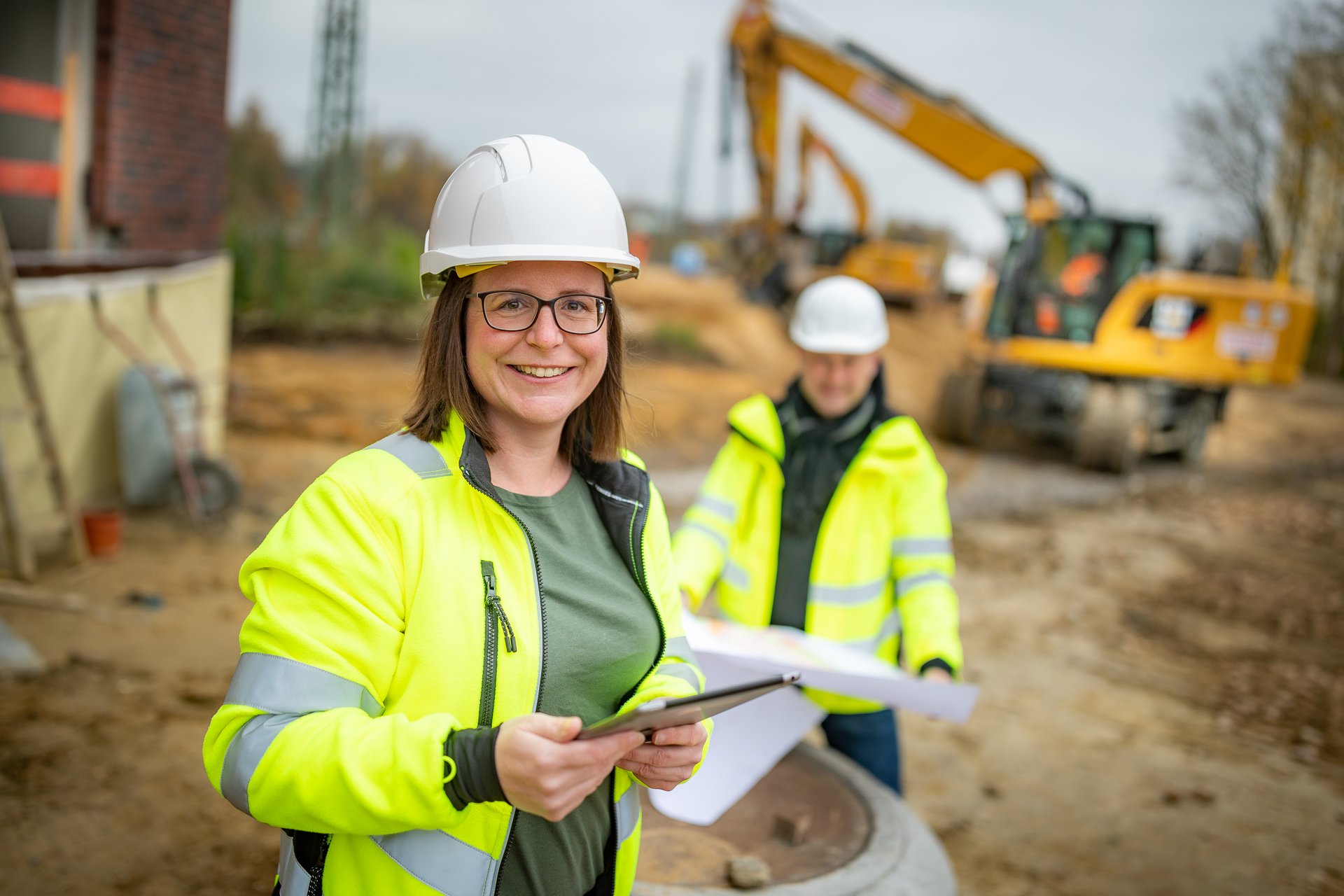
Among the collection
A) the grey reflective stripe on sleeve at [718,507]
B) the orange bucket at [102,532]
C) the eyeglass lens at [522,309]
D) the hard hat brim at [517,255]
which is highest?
the hard hat brim at [517,255]

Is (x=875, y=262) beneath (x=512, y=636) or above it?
above

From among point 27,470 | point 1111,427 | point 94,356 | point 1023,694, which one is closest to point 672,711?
point 1023,694

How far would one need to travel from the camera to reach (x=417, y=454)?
1.59 meters

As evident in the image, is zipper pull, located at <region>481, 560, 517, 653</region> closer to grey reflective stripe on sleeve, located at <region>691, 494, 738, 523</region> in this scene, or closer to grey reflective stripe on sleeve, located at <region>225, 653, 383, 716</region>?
grey reflective stripe on sleeve, located at <region>225, 653, 383, 716</region>

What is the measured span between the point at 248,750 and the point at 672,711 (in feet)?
1.84

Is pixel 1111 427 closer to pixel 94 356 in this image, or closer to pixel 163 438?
pixel 163 438

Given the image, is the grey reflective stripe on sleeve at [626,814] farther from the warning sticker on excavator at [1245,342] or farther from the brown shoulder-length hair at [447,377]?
the warning sticker on excavator at [1245,342]

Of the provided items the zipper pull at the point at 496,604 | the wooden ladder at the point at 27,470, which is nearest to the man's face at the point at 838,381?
the zipper pull at the point at 496,604

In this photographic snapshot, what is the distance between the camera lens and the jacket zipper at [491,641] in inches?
59.7

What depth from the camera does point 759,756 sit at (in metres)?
2.70

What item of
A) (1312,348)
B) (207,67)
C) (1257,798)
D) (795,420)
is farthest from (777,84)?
(1312,348)

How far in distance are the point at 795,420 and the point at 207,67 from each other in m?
7.38

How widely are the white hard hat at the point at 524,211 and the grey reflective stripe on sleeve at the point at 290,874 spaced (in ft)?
2.96

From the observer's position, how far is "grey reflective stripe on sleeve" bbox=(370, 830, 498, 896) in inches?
59.6
